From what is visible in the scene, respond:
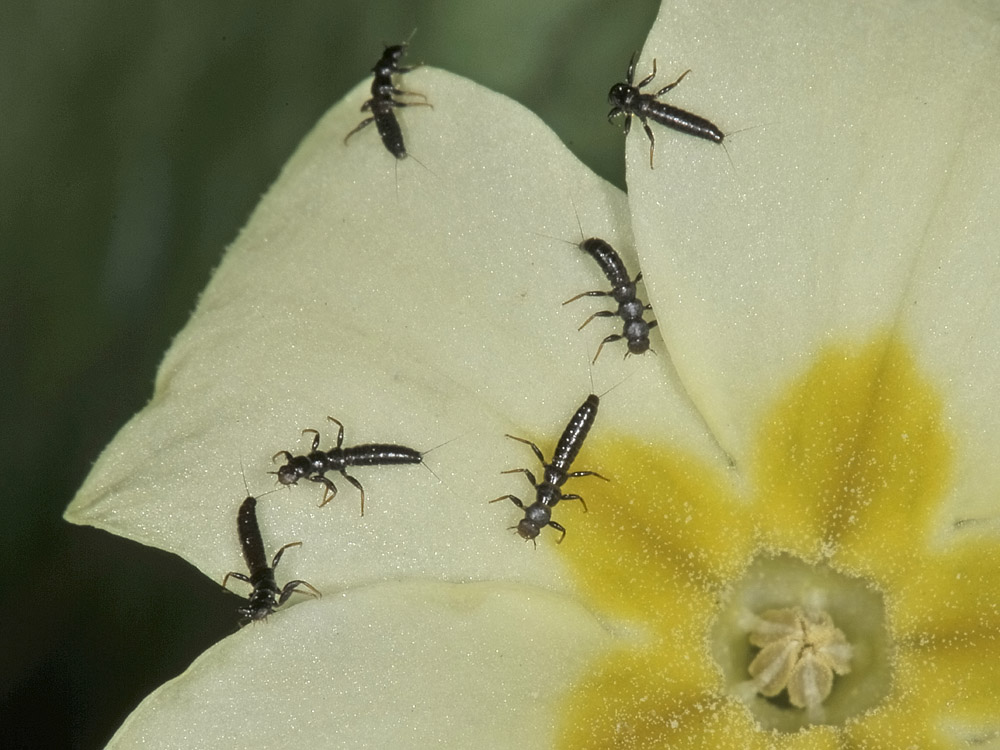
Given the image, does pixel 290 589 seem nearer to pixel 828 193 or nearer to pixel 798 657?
pixel 798 657

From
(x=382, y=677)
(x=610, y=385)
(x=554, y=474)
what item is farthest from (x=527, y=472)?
(x=382, y=677)

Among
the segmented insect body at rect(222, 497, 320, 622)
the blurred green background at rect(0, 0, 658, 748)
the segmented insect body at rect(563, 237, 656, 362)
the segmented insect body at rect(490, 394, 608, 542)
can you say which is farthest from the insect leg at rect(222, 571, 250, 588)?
the segmented insect body at rect(563, 237, 656, 362)

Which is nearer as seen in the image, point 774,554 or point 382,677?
point 382,677

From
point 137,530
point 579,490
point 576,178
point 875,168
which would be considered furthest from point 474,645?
point 875,168

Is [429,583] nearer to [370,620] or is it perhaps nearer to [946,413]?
[370,620]

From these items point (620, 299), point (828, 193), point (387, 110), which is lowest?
point (620, 299)

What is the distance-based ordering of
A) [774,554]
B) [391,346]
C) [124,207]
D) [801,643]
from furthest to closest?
[124,207] < [774,554] < [801,643] < [391,346]

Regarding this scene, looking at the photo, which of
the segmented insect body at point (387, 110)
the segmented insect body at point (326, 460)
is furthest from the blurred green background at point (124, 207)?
the segmented insect body at point (326, 460)
